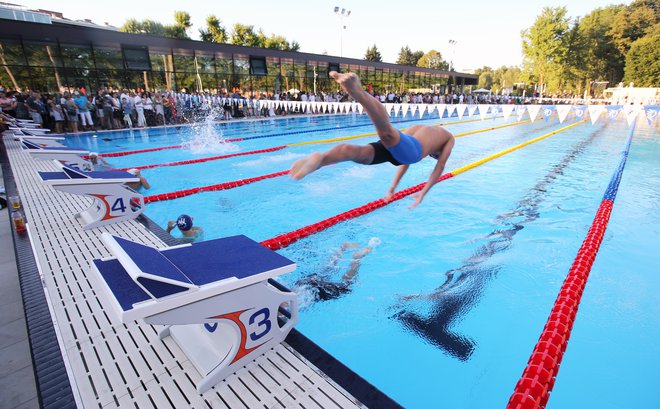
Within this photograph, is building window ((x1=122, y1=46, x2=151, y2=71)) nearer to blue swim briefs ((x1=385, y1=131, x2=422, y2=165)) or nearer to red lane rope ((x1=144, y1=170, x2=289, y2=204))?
red lane rope ((x1=144, y1=170, x2=289, y2=204))

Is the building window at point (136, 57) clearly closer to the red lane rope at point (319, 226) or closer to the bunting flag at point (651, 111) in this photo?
the red lane rope at point (319, 226)

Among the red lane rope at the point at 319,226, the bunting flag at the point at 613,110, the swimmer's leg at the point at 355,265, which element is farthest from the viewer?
the bunting flag at the point at 613,110

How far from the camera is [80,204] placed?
5262 mm

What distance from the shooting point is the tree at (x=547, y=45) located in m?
41.6

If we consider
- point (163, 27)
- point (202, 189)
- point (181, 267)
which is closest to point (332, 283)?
point (181, 267)

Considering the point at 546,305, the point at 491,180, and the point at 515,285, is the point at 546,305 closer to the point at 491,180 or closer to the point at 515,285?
the point at 515,285

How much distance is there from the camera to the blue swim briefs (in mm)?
2689

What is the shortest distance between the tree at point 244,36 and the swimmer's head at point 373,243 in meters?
49.8

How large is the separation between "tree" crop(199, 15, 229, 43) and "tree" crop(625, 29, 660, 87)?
55.6 meters

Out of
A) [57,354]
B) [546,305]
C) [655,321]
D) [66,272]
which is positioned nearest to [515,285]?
[546,305]

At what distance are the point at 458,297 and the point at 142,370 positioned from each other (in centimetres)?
343

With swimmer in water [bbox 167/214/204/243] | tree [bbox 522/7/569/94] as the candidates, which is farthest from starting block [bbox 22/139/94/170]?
tree [bbox 522/7/569/94]

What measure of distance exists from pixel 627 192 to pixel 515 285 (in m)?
5.79

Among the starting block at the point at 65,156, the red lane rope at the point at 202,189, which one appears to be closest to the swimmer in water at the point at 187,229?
the red lane rope at the point at 202,189
